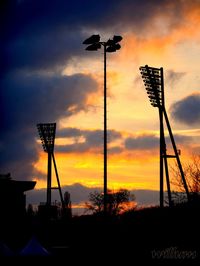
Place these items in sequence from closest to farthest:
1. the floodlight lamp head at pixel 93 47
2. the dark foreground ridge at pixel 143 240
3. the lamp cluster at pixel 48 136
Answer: the dark foreground ridge at pixel 143 240
the floodlight lamp head at pixel 93 47
the lamp cluster at pixel 48 136

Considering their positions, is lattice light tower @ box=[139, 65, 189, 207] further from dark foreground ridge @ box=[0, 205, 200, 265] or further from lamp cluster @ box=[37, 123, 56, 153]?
lamp cluster @ box=[37, 123, 56, 153]

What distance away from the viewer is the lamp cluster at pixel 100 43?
3491 centimetres

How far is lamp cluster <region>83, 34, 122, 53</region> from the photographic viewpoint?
3491 centimetres

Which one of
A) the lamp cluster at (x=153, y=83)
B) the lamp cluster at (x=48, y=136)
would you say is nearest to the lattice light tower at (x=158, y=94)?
the lamp cluster at (x=153, y=83)

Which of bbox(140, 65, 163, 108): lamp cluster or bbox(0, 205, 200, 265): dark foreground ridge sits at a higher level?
bbox(140, 65, 163, 108): lamp cluster

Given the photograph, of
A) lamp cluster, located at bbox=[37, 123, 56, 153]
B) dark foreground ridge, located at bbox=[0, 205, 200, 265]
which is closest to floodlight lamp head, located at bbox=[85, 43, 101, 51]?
dark foreground ridge, located at bbox=[0, 205, 200, 265]

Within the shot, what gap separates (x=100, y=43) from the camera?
3528 centimetres

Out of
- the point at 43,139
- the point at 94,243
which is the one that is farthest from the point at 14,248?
the point at 43,139

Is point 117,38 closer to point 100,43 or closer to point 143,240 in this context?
point 100,43

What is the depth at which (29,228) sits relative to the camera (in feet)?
145

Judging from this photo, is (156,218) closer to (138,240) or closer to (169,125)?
(138,240)

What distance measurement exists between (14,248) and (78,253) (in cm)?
1021

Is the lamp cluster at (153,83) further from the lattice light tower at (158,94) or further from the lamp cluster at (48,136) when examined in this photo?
the lamp cluster at (48,136)

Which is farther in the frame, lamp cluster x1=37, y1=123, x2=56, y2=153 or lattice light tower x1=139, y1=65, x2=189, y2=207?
lamp cluster x1=37, y1=123, x2=56, y2=153
